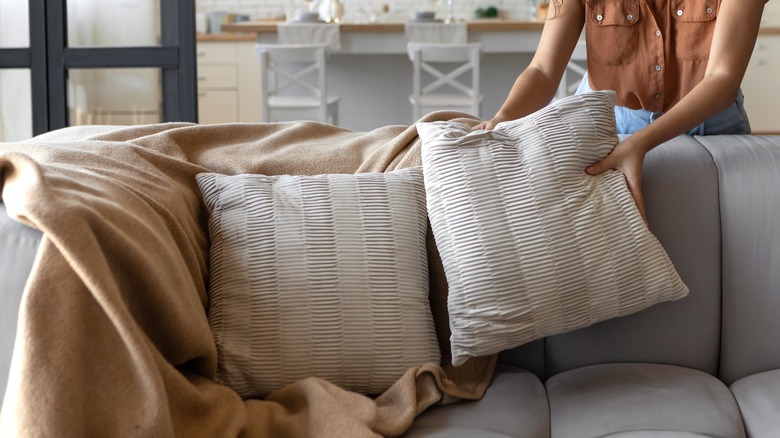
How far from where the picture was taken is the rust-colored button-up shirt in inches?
82.8

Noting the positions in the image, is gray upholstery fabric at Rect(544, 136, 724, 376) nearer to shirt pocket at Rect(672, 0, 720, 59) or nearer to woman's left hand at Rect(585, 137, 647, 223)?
woman's left hand at Rect(585, 137, 647, 223)

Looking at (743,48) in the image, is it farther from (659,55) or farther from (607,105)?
(607,105)

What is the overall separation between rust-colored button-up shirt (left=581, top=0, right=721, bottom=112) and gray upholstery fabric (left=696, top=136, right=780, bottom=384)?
0.36 m

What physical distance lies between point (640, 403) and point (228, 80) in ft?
18.5

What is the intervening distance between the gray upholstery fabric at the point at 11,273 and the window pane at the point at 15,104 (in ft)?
7.92

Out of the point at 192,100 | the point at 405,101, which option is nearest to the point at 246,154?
the point at 192,100

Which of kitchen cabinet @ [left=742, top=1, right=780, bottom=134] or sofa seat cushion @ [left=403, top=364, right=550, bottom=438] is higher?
kitchen cabinet @ [left=742, top=1, right=780, bottom=134]

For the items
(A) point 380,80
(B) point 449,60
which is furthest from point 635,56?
(A) point 380,80

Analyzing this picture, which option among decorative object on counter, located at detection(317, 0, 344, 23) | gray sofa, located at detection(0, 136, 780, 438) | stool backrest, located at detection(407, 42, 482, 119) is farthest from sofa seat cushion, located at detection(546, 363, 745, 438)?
decorative object on counter, located at detection(317, 0, 344, 23)

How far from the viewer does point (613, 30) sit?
2152 millimetres

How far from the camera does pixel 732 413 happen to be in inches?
63.1

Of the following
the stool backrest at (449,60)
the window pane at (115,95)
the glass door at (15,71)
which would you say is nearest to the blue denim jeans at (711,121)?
the window pane at (115,95)

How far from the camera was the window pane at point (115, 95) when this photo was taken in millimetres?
3633

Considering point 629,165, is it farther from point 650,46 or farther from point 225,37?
point 225,37
